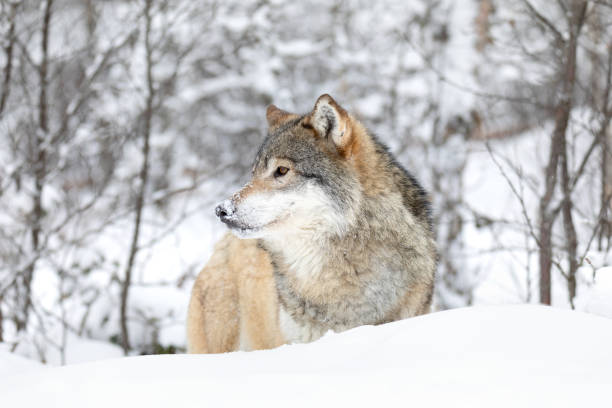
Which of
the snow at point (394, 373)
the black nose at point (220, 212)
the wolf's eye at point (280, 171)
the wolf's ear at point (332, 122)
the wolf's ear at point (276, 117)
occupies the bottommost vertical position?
the snow at point (394, 373)

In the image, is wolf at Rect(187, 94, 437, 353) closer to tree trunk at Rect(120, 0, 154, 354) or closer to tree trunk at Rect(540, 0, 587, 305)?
tree trunk at Rect(540, 0, 587, 305)

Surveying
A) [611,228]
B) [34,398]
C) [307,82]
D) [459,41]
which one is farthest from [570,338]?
[307,82]

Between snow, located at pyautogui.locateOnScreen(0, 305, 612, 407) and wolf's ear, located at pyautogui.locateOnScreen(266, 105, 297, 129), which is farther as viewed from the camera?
wolf's ear, located at pyautogui.locateOnScreen(266, 105, 297, 129)

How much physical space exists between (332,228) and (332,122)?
26.0 inches

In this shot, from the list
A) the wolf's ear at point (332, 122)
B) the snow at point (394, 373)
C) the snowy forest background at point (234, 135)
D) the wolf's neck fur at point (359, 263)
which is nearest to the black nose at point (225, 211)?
the wolf's neck fur at point (359, 263)

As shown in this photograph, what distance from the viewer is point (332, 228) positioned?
12.6ft

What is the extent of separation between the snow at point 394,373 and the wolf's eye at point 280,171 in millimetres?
1579

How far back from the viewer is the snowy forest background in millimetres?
5562

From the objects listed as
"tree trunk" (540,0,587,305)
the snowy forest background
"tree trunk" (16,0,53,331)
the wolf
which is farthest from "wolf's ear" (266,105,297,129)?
"tree trunk" (16,0,53,331)

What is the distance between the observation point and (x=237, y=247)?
458 centimetres

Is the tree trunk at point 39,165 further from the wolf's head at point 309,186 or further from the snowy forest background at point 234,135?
the wolf's head at point 309,186

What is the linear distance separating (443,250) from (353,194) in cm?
642

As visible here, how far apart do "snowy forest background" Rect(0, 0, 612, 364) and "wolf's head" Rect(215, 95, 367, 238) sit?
52.0 inches

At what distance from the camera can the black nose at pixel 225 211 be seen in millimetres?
3742
